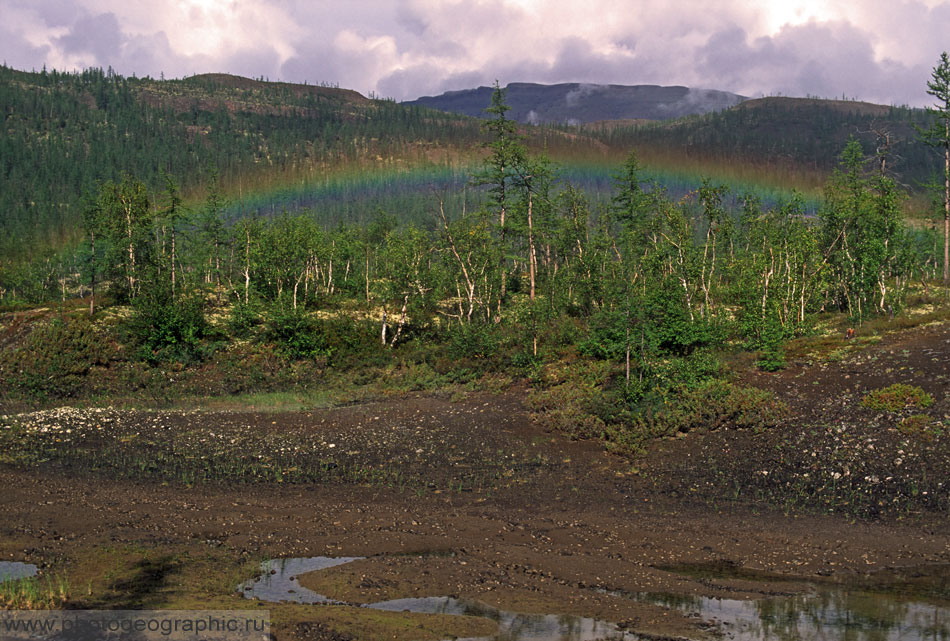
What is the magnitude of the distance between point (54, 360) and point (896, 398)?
3882cm

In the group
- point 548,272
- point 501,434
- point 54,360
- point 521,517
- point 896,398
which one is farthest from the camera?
point 548,272

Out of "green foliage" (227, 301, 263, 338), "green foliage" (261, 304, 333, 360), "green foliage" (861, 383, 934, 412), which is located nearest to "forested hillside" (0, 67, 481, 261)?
"green foliage" (227, 301, 263, 338)

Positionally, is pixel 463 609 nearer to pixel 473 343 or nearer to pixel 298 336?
pixel 473 343

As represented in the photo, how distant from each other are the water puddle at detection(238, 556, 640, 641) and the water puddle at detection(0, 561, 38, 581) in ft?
14.2

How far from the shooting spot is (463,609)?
44.3ft

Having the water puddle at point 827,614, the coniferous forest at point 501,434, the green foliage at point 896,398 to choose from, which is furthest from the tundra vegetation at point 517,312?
the water puddle at point 827,614

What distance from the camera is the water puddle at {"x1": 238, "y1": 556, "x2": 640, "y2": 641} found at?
12531 mm

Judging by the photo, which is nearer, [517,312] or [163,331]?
[517,312]

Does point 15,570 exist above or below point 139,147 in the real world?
below

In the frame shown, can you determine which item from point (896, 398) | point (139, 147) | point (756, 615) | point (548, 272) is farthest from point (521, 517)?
point (139, 147)

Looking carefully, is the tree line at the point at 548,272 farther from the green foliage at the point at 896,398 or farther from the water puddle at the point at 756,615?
the water puddle at the point at 756,615

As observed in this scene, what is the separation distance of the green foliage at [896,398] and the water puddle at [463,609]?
50.9 ft

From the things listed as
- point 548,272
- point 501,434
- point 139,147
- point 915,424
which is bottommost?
point 501,434

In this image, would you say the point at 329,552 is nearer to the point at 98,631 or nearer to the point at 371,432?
the point at 98,631
